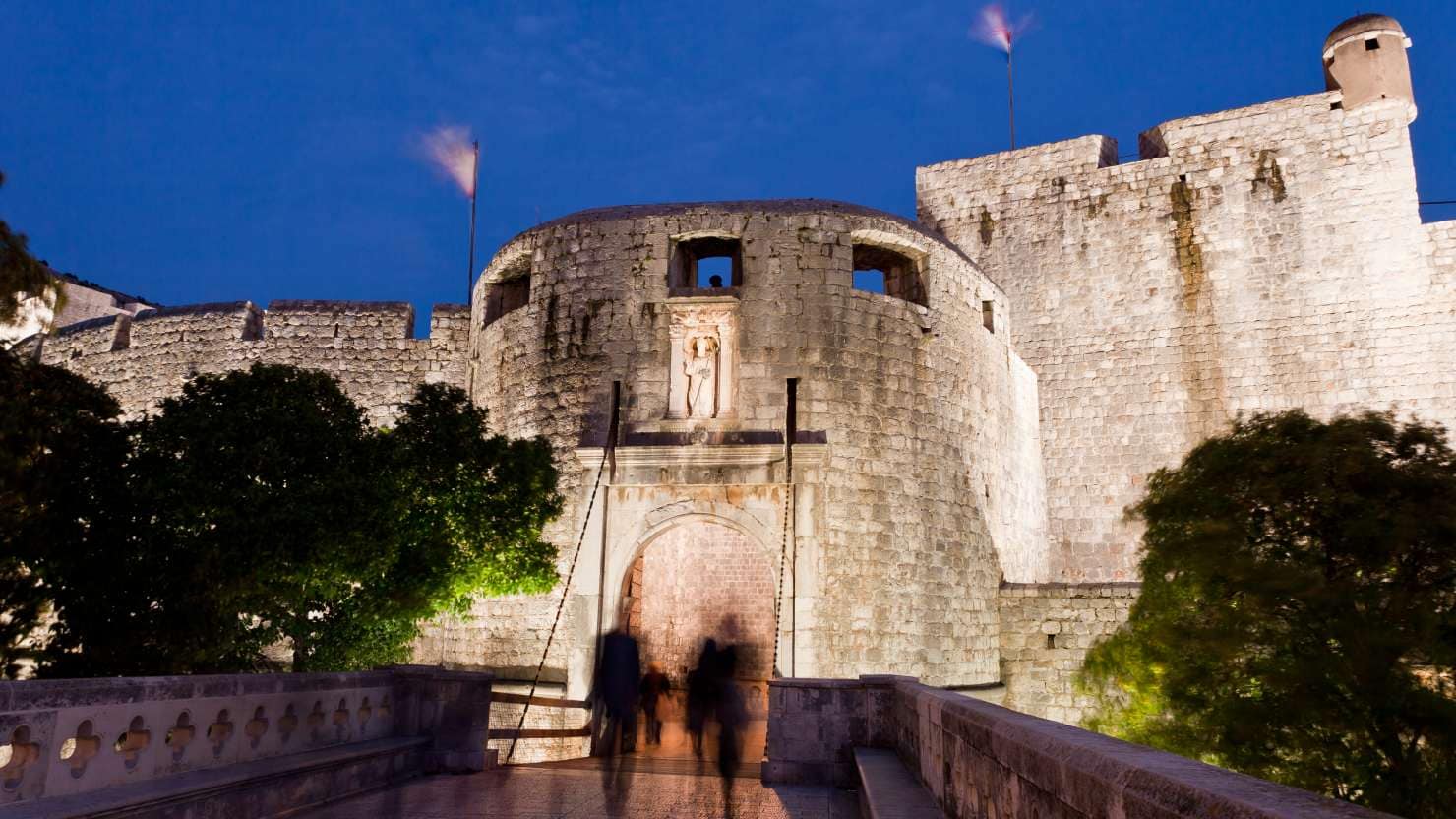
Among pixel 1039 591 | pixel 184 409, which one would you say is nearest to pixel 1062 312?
pixel 1039 591

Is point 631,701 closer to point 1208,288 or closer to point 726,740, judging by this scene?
point 726,740

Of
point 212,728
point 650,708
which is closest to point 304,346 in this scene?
point 650,708

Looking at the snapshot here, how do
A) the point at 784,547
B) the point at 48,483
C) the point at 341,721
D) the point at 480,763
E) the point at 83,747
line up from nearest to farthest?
the point at 83,747
the point at 341,721
the point at 480,763
the point at 48,483
the point at 784,547

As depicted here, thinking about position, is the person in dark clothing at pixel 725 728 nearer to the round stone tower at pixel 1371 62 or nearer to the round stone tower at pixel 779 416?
the round stone tower at pixel 779 416

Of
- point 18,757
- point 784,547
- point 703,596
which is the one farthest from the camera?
point 703,596

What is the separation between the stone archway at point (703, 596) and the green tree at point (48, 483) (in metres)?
10.4

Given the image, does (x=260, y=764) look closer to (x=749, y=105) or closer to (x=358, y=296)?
(x=358, y=296)

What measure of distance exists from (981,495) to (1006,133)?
124 metres

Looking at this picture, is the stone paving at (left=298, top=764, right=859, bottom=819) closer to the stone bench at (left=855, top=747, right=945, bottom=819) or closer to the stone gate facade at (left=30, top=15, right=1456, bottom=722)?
the stone bench at (left=855, top=747, right=945, bottom=819)

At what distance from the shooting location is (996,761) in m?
3.55

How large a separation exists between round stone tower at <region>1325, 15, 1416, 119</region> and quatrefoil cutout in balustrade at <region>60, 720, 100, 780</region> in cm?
2026

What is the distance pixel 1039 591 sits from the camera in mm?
14102

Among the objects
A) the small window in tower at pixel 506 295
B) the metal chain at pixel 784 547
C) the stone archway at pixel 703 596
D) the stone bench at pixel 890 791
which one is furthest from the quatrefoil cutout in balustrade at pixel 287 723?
the stone archway at pixel 703 596

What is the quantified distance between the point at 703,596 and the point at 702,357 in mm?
7878
